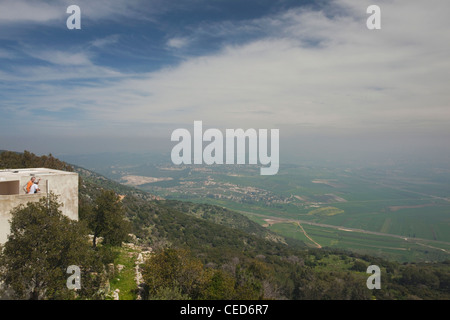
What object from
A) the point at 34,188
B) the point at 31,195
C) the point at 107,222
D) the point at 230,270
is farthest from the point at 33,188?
the point at 230,270

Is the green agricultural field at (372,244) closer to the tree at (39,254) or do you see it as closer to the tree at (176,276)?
the tree at (176,276)

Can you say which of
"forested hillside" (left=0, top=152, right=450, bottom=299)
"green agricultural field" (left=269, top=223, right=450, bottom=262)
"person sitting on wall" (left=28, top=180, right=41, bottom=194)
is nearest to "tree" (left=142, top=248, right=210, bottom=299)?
"forested hillside" (left=0, top=152, right=450, bottom=299)

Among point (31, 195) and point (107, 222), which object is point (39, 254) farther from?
point (107, 222)

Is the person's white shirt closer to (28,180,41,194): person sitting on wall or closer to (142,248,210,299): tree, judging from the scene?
(28,180,41,194): person sitting on wall

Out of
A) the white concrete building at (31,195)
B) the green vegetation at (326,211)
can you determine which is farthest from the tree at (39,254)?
the green vegetation at (326,211)

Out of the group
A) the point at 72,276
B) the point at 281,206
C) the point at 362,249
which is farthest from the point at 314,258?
the point at 281,206
